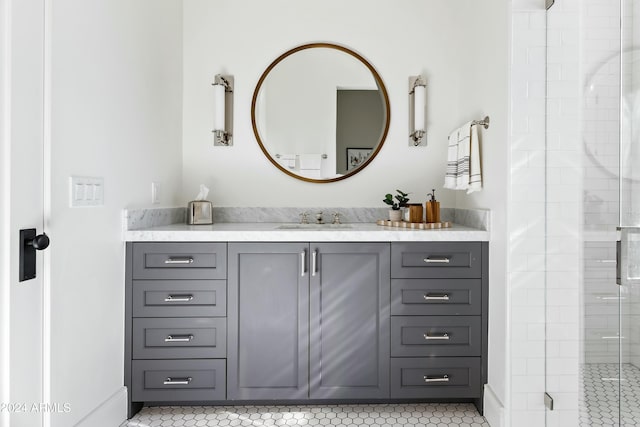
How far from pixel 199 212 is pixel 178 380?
913 millimetres

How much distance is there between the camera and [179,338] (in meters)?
2.02

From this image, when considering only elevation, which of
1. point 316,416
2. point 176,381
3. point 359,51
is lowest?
point 316,416

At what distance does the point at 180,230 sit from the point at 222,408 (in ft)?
3.07

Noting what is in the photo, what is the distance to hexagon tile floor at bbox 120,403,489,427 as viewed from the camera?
200 centimetres

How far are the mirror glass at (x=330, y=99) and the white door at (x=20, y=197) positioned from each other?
1.40 meters

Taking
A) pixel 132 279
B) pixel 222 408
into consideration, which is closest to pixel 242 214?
pixel 132 279

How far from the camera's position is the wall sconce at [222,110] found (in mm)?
2576

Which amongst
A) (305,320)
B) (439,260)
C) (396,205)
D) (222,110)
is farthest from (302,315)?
(222,110)

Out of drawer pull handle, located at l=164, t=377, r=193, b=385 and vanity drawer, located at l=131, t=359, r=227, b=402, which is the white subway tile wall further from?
drawer pull handle, located at l=164, t=377, r=193, b=385

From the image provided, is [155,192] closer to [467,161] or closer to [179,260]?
[179,260]

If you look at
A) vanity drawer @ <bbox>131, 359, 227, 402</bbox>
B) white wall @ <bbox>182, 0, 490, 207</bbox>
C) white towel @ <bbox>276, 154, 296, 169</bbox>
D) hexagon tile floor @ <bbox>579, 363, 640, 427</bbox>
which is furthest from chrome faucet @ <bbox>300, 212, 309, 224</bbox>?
hexagon tile floor @ <bbox>579, 363, 640, 427</bbox>

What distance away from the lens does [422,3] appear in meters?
2.70

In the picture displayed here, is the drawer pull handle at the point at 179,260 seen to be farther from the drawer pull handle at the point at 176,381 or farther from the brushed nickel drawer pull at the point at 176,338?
the drawer pull handle at the point at 176,381

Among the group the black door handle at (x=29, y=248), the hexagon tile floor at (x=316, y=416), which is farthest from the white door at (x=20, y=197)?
the hexagon tile floor at (x=316, y=416)
